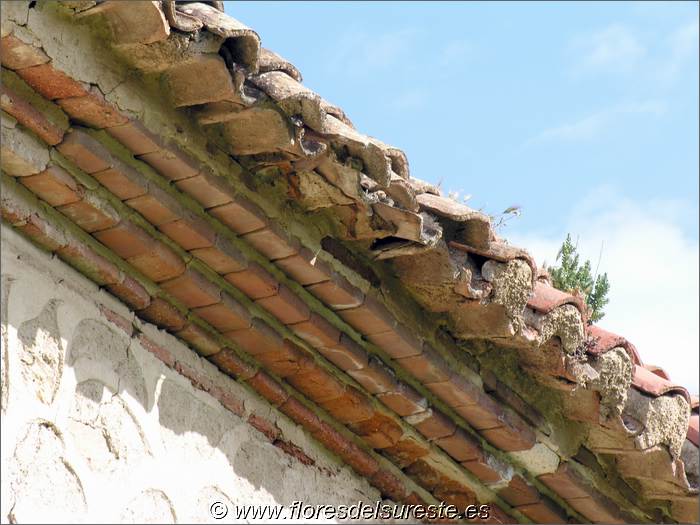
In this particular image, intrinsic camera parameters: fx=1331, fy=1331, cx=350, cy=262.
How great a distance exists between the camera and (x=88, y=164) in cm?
350

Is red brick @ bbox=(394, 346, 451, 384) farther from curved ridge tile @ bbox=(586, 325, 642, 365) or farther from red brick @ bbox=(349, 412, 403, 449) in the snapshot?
curved ridge tile @ bbox=(586, 325, 642, 365)

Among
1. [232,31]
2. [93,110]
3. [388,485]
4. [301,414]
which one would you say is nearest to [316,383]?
[301,414]

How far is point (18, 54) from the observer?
3.22m

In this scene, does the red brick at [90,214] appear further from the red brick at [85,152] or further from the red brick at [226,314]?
the red brick at [226,314]

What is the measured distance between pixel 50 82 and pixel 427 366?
1.56 m

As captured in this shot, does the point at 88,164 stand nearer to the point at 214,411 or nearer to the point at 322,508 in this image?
the point at 214,411

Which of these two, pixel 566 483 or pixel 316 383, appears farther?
pixel 566 483

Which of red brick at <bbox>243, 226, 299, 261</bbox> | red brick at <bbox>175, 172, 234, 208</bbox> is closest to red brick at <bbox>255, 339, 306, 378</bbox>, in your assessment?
red brick at <bbox>243, 226, 299, 261</bbox>

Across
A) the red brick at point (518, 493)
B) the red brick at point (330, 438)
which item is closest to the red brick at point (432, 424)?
the red brick at point (330, 438)

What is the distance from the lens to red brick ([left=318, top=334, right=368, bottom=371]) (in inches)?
162

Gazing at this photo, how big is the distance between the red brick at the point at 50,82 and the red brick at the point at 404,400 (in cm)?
149

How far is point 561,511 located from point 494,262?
4.26ft

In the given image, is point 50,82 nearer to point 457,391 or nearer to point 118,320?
point 118,320

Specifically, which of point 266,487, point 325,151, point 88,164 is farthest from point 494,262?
point 88,164
